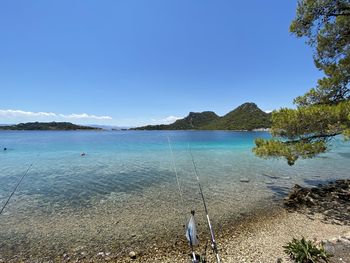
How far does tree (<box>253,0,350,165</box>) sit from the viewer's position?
899cm

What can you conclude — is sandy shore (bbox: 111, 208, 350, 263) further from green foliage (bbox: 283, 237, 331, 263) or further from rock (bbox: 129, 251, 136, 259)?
green foliage (bbox: 283, 237, 331, 263)

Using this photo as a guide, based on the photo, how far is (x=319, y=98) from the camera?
10.6m

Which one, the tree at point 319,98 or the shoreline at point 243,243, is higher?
the tree at point 319,98

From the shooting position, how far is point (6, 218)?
33.2 feet

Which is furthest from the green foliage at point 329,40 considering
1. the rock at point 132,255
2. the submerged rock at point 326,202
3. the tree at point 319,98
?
the rock at point 132,255

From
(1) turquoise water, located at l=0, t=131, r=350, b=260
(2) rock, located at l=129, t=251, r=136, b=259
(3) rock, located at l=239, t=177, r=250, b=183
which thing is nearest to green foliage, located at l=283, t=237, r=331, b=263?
(1) turquoise water, located at l=0, t=131, r=350, b=260

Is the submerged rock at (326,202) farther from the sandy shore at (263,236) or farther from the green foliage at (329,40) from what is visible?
the green foliage at (329,40)

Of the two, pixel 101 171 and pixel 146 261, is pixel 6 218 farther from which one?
pixel 101 171

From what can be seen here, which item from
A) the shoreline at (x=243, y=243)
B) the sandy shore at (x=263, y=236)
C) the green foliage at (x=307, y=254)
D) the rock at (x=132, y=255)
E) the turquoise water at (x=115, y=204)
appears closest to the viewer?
the green foliage at (x=307, y=254)

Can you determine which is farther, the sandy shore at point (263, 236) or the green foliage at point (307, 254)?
the sandy shore at point (263, 236)

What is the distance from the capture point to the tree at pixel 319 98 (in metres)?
8.99

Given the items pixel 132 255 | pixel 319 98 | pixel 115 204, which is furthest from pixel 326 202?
pixel 115 204

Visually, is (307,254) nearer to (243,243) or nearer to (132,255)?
(243,243)

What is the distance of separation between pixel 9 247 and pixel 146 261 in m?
5.47
